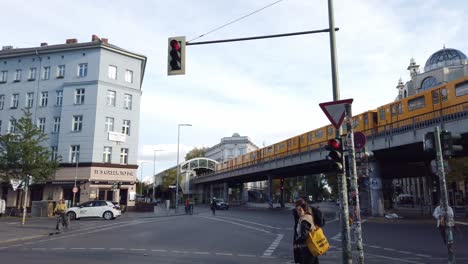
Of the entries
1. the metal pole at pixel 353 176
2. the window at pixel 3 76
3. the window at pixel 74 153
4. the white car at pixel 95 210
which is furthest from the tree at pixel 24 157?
the metal pole at pixel 353 176

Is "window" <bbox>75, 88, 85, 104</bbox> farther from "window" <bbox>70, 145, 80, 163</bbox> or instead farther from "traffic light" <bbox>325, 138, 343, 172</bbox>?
"traffic light" <bbox>325, 138, 343, 172</bbox>

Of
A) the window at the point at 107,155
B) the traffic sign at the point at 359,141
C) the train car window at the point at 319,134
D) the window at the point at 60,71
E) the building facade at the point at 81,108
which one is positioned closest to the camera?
the traffic sign at the point at 359,141

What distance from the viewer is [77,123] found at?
138 feet

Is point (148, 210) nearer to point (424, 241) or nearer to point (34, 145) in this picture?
point (34, 145)

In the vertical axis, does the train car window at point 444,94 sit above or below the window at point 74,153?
above

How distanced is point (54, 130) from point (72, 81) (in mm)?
5812

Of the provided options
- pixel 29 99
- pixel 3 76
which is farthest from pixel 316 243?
pixel 3 76

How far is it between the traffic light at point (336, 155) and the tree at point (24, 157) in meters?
30.3

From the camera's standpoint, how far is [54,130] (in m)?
42.8

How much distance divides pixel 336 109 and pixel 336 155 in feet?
3.63

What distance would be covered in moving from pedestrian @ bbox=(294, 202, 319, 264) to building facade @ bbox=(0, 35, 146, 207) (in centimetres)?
3555

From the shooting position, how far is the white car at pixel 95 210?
29.8 m

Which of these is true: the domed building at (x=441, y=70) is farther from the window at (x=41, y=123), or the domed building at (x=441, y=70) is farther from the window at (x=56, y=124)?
the window at (x=41, y=123)

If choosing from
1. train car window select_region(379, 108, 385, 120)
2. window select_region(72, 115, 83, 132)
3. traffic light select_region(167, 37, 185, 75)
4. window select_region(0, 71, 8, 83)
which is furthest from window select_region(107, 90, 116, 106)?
traffic light select_region(167, 37, 185, 75)
